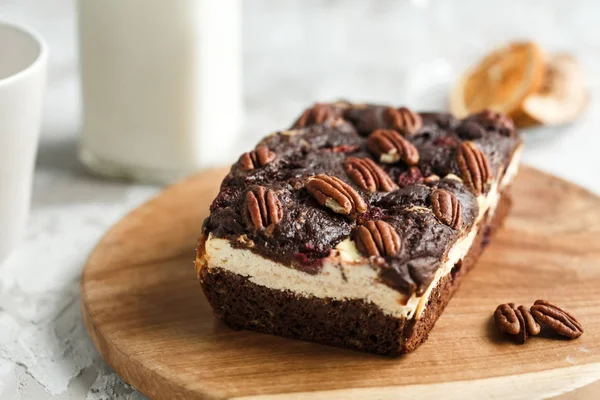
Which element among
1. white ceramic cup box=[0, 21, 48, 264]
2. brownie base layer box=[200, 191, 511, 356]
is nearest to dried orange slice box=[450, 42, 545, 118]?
brownie base layer box=[200, 191, 511, 356]

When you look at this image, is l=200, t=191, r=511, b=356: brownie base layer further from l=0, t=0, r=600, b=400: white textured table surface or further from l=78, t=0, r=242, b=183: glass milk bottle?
l=78, t=0, r=242, b=183: glass milk bottle

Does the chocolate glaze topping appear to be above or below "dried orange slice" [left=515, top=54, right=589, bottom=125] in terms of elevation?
above

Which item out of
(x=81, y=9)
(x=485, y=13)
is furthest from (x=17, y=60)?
(x=485, y=13)

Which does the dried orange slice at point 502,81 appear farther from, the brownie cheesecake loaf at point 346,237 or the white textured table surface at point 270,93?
the brownie cheesecake loaf at point 346,237

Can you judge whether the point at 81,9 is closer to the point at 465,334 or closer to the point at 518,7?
the point at 465,334

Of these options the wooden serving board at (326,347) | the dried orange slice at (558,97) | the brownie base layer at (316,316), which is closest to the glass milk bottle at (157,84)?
the wooden serving board at (326,347)

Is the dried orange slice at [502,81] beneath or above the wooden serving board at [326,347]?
above
